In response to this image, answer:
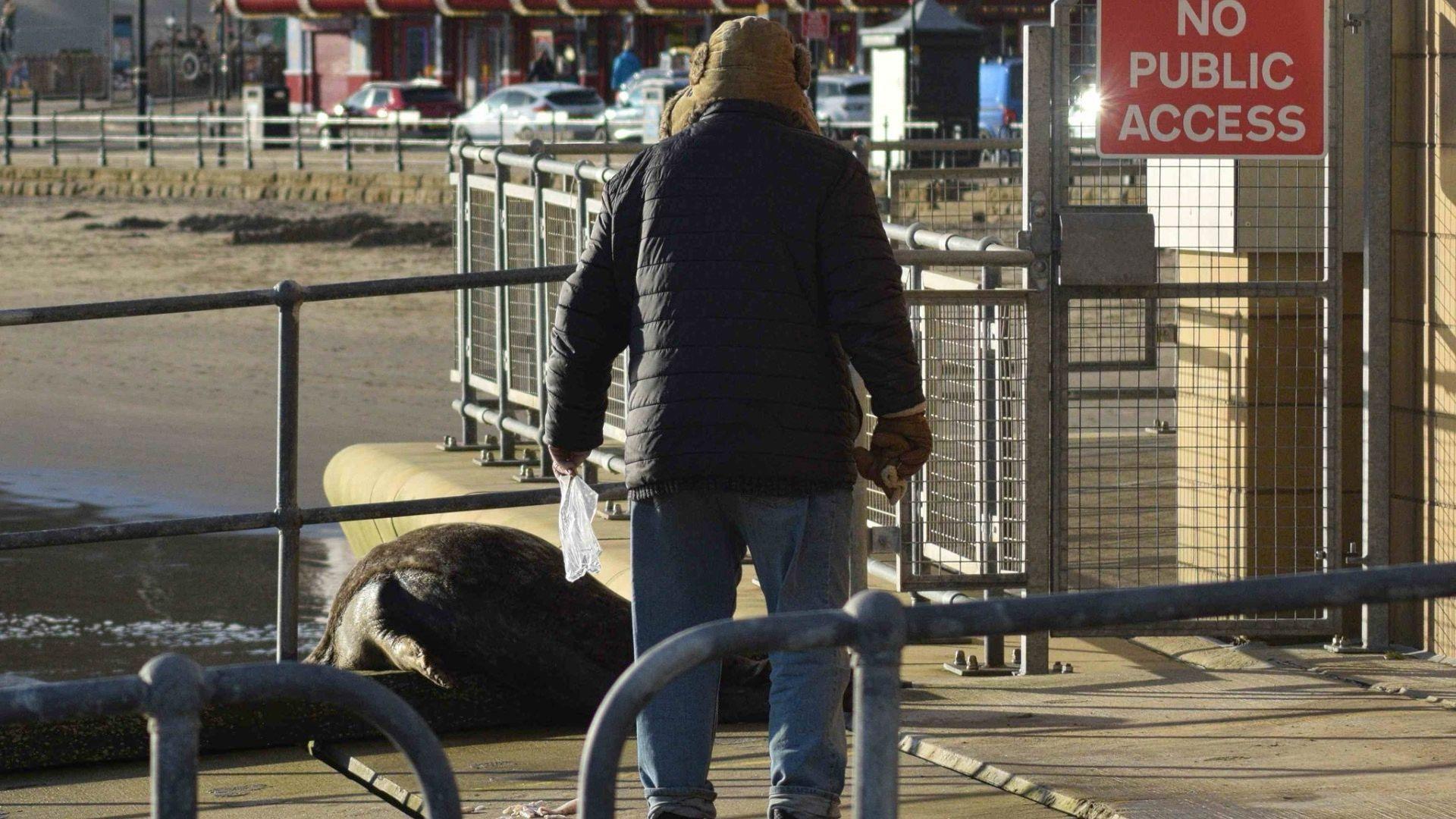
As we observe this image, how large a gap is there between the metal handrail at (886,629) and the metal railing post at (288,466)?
309 centimetres

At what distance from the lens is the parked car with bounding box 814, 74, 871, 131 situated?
128 feet

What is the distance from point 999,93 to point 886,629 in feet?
129

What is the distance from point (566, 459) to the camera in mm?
4477

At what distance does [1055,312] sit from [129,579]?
5.67 metres

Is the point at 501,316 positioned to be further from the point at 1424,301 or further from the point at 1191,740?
the point at 1191,740

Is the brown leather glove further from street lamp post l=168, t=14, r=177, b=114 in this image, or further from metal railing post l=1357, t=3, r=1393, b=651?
street lamp post l=168, t=14, r=177, b=114

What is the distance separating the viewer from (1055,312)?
6133 millimetres

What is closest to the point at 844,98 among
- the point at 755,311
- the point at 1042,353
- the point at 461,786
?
the point at 1042,353

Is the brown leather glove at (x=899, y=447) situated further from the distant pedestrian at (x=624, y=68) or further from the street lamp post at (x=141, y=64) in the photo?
the distant pedestrian at (x=624, y=68)

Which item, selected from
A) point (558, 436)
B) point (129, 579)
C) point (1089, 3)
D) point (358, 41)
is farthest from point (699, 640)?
point (358, 41)

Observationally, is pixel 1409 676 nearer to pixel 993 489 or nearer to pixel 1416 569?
pixel 993 489

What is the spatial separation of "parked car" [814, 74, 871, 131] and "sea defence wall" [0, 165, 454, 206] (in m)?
8.43

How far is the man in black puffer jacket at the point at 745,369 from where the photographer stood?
161 inches

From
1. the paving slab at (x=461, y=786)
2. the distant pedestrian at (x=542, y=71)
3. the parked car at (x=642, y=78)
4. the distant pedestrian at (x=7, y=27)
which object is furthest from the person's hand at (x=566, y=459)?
the distant pedestrian at (x=7, y=27)
